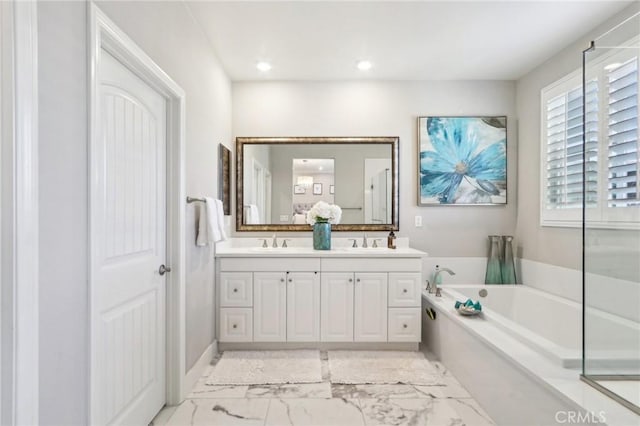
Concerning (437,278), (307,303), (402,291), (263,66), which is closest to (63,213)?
(307,303)

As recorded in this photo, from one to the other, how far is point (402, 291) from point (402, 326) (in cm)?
29

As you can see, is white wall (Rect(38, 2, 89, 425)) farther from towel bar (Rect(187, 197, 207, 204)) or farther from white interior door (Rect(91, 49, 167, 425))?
towel bar (Rect(187, 197, 207, 204))

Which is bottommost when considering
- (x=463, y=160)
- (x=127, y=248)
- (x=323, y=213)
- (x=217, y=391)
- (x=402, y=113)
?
(x=217, y=391)

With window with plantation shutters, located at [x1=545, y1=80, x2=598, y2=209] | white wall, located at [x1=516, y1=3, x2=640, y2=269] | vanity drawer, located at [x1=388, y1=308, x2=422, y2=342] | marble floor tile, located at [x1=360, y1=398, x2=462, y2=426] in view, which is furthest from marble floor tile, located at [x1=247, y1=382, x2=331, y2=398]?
window with plantation shutters, located at [x1=545, y1=80, x2=598, y2=209]

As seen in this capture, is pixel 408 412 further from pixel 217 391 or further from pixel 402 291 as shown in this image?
pixel 217 391

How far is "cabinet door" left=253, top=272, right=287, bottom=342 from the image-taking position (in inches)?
108

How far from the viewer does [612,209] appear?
1.67 m

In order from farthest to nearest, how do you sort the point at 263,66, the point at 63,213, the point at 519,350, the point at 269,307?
the point at 263,66, the point at 269,307, the point at 519,350, the point at 63,213

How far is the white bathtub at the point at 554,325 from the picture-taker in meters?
1.57

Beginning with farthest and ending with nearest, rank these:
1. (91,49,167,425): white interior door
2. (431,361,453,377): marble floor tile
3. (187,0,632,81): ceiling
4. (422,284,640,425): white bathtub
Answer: (431,361,453,377): marble floor tile, (187,0,632,81): ceiling, (422,284,640,425): white bathtub, (91,49,167,425): white interior door

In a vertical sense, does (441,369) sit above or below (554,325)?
below

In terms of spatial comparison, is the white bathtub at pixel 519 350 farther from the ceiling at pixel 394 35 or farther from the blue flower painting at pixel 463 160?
the ceiling at pixel 394 35

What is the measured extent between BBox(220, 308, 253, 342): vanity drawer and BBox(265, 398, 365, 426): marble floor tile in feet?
2.59

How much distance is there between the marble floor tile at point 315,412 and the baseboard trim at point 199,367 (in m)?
0.57
